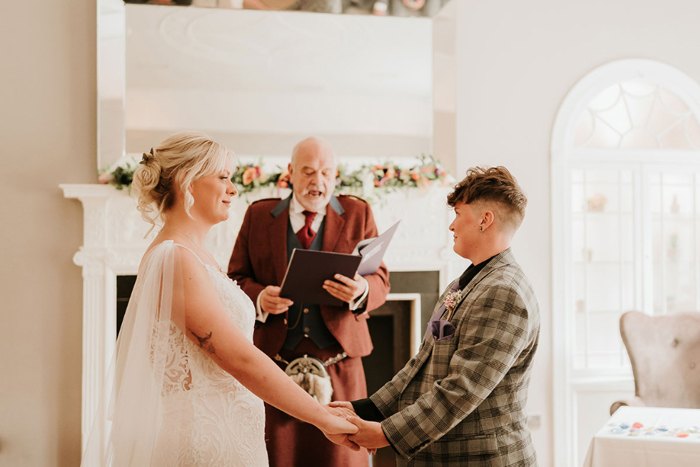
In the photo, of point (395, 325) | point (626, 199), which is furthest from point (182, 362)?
point (626, 199)

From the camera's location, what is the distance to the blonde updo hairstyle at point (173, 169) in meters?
1.74

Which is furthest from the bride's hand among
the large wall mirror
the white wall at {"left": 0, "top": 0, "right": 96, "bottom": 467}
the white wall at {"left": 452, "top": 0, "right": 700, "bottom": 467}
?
the white wall at {"left": 452, "top": 0, "right": 700, "bottom": 467}

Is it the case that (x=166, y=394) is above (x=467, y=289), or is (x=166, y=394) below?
below

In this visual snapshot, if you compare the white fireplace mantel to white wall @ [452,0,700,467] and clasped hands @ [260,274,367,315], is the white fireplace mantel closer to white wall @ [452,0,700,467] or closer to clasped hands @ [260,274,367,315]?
white wall @ [452,0,700,467]

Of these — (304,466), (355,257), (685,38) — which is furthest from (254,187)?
(685,38)

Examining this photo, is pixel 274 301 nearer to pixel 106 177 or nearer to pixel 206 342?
pixel 206 342

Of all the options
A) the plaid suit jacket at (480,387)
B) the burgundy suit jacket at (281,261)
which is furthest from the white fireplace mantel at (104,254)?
the plaid suit jacket at (480,387)

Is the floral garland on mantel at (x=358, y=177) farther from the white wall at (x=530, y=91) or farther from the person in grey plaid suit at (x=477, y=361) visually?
the person in grey plaid suit at (x=477, y=361)

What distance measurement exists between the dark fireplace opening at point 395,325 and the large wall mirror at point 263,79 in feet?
2.60

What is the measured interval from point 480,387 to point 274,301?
1.09 metres

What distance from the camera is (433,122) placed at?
3967 millimetres

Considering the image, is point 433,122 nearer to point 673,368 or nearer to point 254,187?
point 254,187

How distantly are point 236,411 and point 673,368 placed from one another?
9.87 feet

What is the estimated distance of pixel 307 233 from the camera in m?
2.72
